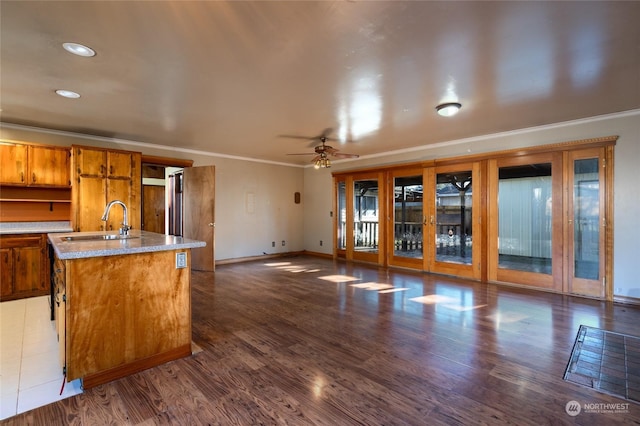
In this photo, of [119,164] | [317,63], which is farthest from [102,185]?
[317,63]

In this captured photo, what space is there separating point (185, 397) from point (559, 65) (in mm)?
3990

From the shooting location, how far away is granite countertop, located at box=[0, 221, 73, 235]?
14.1 ft

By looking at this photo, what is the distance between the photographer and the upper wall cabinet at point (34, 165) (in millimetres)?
4281

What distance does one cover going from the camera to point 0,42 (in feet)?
7.70

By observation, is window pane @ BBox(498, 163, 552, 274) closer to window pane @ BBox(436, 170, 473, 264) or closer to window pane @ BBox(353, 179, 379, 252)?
window pane @ BBox(436, 170, 473, 264)

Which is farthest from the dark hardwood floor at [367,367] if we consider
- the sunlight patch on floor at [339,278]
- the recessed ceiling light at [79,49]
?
the recessed ceiling light at [79,49]

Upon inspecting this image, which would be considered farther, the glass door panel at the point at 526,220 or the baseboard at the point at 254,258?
the baseboard at the point at 254,258

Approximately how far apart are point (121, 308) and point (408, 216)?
5372 mm

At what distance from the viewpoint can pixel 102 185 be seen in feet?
15.9

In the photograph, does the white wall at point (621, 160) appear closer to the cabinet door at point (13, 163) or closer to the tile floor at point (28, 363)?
the tile floor at point (28, 363)

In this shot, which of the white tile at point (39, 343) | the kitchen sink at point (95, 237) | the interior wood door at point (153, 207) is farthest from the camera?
the interior wood door at point (153, 207)

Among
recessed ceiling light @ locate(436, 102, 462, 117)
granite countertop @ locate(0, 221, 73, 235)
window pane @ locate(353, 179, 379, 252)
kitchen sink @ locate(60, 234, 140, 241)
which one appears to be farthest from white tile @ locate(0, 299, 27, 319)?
window pane @ locate(353, 179, 379, 252)

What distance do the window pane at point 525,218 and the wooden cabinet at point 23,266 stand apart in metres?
7.11

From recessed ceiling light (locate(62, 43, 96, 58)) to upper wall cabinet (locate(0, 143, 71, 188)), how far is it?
9.72 feet
